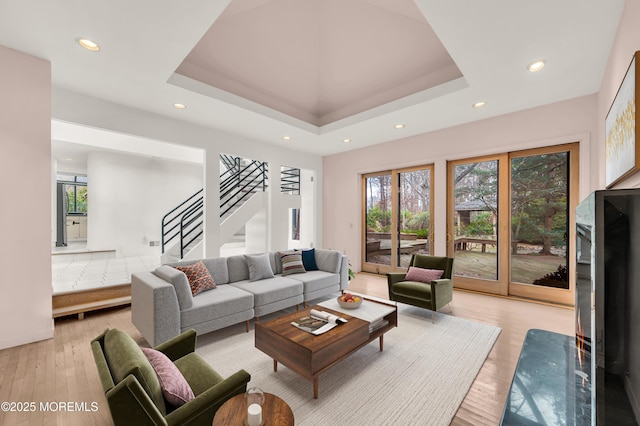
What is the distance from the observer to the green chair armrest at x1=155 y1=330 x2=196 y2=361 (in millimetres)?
1784

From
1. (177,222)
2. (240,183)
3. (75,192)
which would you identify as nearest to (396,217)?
(240,183)

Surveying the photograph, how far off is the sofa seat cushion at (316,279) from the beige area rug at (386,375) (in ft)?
3.46

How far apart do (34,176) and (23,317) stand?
149 centimetres

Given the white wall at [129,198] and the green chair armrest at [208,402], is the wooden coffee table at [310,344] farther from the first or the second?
the white wall at [129,198]

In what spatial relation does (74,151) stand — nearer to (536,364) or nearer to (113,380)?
(113,380)

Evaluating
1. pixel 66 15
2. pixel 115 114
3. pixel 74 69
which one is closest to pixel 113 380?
pixel 66 15

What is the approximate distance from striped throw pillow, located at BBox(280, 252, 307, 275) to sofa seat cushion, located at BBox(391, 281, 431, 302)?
4.73 ft

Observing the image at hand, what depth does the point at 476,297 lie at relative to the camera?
14.3 ft

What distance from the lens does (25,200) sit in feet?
9.27

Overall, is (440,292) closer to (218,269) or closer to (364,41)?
(218,269)

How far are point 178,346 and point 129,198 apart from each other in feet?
23.0

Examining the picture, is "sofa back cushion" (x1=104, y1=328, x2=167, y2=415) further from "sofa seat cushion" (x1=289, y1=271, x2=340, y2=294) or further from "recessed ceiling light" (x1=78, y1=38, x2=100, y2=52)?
"recessed ceiling light" (x1=78, y1=38, x2=100, y2=52)

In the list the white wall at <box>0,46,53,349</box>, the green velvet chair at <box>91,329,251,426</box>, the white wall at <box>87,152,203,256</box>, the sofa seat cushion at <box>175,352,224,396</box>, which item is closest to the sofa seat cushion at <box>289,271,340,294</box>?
the sofa seat cushion at <box>175,352,224,396</box>

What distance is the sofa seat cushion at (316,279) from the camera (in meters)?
3.85
